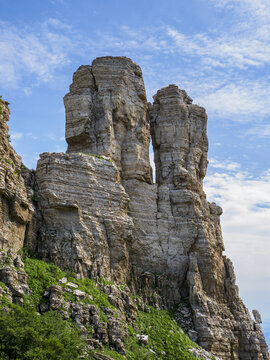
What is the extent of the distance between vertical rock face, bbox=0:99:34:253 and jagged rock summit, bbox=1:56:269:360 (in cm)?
155

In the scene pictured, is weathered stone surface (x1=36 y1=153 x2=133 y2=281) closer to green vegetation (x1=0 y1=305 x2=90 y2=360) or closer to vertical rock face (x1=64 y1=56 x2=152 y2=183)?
vertical rock face (x1=64 y1=56 x2=152 y2=183)

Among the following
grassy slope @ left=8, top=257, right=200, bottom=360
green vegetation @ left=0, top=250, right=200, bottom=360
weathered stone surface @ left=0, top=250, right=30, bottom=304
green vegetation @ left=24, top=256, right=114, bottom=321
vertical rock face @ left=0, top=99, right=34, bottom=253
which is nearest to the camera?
green vegetation @ left=0, top=250, right=200, bottom=360

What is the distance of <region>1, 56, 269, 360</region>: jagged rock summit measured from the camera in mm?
52344

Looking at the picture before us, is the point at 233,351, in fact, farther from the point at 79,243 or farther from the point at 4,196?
the point at 4,196

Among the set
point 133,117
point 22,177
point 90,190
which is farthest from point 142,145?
point 22,177

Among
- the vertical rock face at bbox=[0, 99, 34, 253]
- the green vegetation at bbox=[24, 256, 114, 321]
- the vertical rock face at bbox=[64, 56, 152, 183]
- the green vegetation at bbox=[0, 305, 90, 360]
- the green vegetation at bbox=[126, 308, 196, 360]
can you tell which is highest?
the vertical rock face at bbox=[64, 56, 152, 183]

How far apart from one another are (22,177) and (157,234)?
17.7m

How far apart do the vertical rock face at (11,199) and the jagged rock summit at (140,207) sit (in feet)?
5.08

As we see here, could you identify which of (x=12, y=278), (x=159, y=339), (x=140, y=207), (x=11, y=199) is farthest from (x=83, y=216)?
(x=159, y=339)

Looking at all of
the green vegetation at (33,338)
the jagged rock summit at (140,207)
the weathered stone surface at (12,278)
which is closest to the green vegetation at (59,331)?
the green vegetation at (33,338)

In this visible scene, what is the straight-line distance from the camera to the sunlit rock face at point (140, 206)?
5250cm

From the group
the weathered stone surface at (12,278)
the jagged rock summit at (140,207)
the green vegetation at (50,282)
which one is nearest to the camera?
the weathered stone surface at (12,278)

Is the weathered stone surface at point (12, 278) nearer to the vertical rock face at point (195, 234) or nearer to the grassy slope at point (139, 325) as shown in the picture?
the grassy slope at point (139, 325)

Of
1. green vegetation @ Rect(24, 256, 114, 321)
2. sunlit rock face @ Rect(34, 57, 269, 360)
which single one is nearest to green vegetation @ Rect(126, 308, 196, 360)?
sunlit rock face @ Rect(34, 57, 269, 360)
